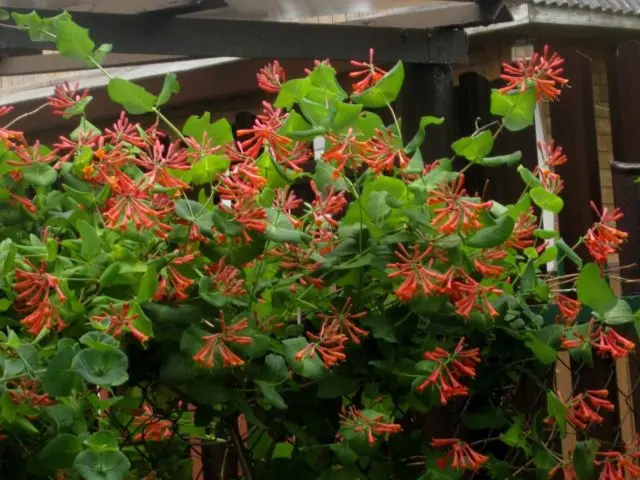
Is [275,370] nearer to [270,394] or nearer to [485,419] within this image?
[270,394]

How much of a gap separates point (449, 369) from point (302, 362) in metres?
0.28

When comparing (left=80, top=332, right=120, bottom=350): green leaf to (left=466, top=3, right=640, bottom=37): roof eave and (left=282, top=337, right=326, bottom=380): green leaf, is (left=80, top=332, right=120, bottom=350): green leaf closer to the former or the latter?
(left=282, top=337, right=326, bottom=380): green leaf

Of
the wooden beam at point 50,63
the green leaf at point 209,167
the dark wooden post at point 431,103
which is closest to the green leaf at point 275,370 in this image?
the green leaf at point 209,167

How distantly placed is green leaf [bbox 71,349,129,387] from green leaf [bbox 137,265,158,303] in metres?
0.19

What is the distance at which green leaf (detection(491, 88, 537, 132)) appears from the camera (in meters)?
2.36

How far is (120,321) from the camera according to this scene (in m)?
2.04

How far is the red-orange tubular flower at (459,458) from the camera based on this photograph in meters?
2.34

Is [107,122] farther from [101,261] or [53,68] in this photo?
[101,261]

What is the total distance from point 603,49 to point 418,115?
413 cm

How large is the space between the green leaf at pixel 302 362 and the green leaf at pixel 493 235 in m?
0.35

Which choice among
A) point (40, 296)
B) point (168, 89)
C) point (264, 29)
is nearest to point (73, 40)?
point (168, 89)

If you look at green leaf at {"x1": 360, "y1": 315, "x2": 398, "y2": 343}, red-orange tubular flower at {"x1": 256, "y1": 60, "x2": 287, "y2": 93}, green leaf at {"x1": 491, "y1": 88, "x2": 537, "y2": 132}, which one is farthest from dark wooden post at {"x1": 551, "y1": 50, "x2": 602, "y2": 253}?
red-orange tubular flower at {"x1": 256, "y1": 60, "x2": 287, "y2": 93}

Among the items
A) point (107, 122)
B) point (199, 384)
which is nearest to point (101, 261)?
point (199, 384)

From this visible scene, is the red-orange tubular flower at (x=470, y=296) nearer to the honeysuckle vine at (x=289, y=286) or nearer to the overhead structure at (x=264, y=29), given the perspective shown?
the honeysuckle vine at (x=289, y=286)
